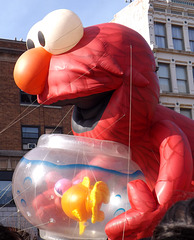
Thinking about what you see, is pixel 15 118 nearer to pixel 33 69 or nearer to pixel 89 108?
pixel 89 108

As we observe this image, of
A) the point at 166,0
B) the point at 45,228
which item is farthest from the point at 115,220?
the point at 166,0

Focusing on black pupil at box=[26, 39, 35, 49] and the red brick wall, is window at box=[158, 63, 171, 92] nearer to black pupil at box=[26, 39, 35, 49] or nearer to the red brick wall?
the red brick wall

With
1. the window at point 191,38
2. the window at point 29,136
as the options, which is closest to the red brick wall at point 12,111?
the window at point 29,136

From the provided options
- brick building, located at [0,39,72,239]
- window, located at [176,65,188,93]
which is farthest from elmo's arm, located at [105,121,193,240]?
window, located at [176,65,188,93]

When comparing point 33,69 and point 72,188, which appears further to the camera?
point 33,69

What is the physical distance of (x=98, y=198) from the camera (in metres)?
4.67

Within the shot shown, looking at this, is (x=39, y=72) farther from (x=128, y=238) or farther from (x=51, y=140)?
(x=128, y=238)

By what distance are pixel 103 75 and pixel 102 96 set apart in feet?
1.11

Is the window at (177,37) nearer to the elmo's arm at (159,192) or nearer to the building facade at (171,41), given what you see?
the building facade at (171,41)

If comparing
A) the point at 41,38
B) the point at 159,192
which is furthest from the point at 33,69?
the point at 159,192

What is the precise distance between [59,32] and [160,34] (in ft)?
48.3

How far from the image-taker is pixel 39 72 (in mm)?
5199

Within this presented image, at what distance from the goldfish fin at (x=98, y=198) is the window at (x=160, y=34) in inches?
598

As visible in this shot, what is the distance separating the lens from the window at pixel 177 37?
19.4 meters
